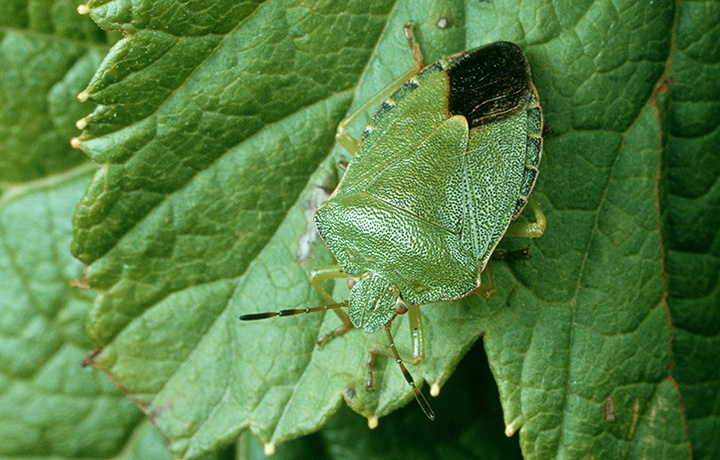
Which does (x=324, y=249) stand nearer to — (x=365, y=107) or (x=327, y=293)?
(x=327, y=293)

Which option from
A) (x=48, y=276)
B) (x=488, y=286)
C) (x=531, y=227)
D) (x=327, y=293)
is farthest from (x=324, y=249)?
(x=48, y=276)

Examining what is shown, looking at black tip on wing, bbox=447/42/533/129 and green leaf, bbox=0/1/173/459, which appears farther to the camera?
green leaf, bbox=0/1/173/459

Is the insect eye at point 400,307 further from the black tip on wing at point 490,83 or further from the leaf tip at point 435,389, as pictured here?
the black tip on wing at point 490,83

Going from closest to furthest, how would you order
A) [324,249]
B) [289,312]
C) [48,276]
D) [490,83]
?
[490,83], [289,312], [324,249], [48,276]

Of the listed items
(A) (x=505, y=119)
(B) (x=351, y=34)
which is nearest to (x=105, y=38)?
(B) (x=351, y=34)

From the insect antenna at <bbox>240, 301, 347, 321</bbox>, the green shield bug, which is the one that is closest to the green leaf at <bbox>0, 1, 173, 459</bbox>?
the insect antenna at <bbox>240, 301, 347, 321</bbox>

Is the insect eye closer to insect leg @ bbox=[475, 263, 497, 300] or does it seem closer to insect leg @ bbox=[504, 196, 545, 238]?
insect leg @ bbox=[475, 263, 497, 300]
